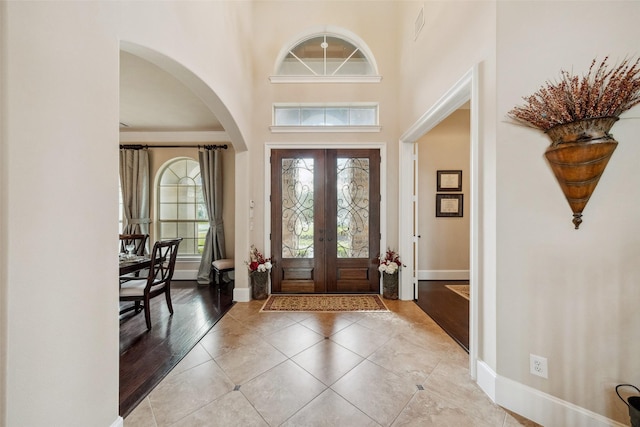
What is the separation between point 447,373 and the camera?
6.26ft

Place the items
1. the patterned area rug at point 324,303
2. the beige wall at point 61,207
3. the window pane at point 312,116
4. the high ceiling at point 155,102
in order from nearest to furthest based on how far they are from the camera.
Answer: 1. the beige wall at point 61,207
2. the high ceiling at point 155,102
3. the patterned area rug at point 324,303
4. the window pane at point 312,116

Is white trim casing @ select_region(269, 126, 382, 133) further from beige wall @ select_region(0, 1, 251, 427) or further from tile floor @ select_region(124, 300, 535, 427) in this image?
tile floor @ select_region(124, 300, 535, 427)

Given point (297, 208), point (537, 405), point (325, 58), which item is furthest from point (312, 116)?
point (537, 405)

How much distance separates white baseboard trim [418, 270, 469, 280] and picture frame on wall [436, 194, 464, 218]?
42.0 inches

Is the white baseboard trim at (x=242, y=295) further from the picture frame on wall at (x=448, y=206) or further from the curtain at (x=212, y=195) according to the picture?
the picture frame on wall at (x=448, y=206)

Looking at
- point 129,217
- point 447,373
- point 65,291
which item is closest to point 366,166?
point 447,373

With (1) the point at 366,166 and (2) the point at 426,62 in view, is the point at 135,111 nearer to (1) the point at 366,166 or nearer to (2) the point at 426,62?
(1) the point at 366,166

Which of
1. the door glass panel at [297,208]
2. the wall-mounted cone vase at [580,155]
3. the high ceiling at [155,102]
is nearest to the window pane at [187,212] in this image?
the high ceiling at [155,102]

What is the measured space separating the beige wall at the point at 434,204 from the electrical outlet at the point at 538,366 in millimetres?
2936

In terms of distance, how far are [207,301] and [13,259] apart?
2882mm

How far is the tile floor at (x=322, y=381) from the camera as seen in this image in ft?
4.95

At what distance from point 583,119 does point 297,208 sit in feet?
10.0

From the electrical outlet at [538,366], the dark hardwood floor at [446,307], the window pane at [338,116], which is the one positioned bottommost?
the dark hardwood floor at [446,307]

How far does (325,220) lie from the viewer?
3.65 meters
